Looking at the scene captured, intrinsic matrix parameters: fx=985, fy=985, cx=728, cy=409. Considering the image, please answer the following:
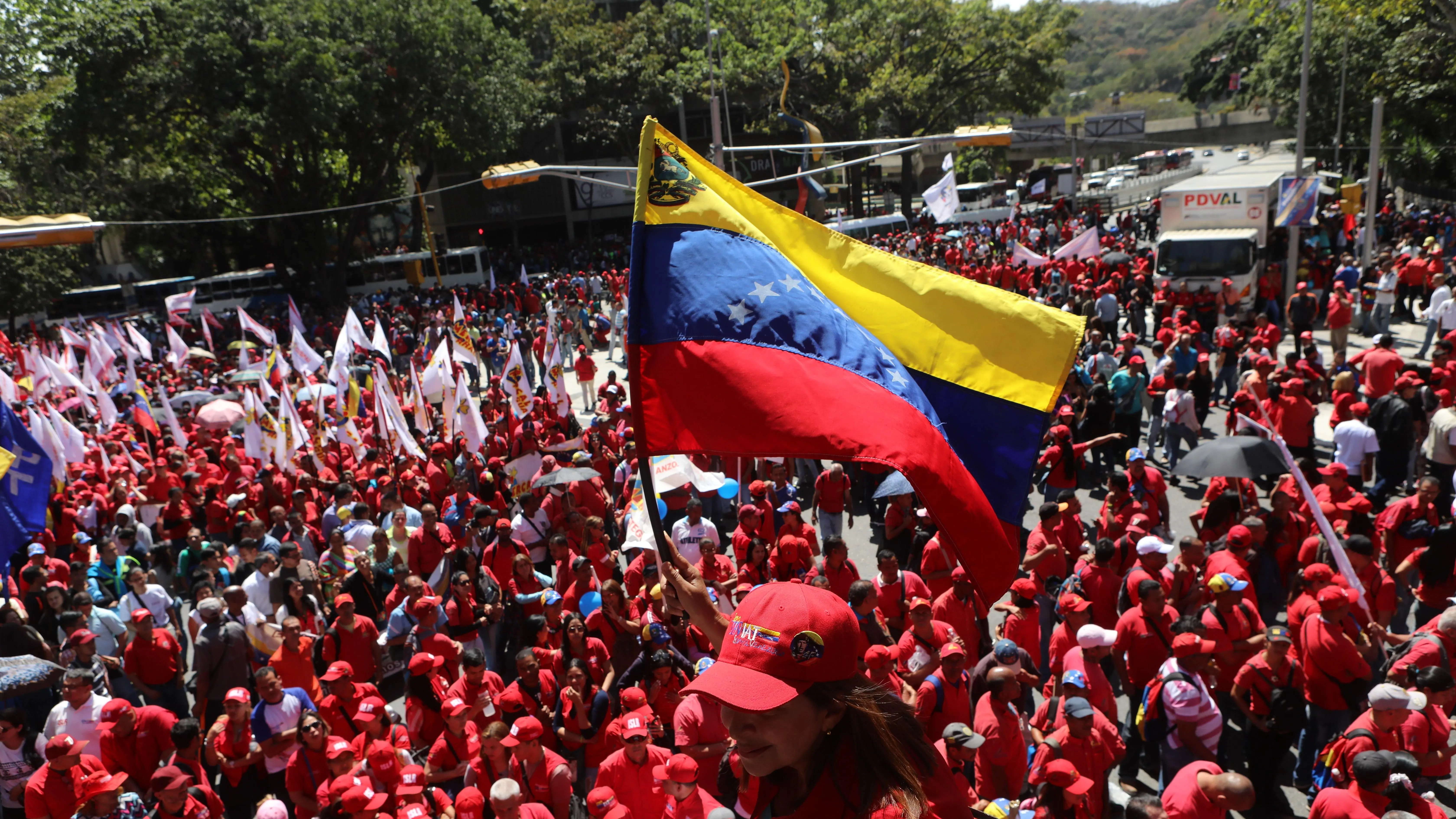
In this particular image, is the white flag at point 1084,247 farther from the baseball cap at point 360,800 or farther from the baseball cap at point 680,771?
the baseball cap at point 360,800

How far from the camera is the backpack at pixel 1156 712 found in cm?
606

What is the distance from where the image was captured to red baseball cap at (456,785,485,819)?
5.50m

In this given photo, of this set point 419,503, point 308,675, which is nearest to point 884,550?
point 308,675

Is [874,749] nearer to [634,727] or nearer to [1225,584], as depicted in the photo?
[634,727]

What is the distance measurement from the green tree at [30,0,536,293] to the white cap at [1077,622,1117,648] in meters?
32.2

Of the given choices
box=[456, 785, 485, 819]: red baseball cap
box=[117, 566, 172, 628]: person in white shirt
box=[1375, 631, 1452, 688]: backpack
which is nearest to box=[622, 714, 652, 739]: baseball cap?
box=[456, 785, 485, 819]: red baseball cap

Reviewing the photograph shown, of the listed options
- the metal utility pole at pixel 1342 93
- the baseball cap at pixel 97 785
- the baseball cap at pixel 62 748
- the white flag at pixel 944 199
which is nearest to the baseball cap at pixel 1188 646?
the baseball cap at pixel 97 785

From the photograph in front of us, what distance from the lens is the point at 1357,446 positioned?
1057cm

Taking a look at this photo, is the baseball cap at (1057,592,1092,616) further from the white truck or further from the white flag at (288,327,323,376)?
the white truck

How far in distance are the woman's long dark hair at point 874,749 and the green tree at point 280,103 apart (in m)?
34.6

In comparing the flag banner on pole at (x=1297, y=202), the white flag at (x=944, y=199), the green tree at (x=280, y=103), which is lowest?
the flag banner on pole at (x=1297, y=202)

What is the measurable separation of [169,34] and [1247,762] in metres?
35.7

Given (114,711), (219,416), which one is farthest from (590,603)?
(219,416)

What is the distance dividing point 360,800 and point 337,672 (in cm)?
163
